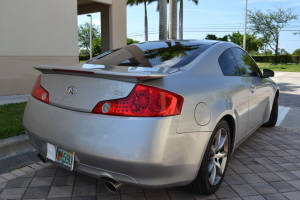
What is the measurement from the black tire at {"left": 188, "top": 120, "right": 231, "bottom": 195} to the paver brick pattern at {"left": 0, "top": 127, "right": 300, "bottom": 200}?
0.40 ft

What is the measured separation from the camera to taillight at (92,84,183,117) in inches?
84.7

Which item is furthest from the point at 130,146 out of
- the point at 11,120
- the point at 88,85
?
the point at 11,120

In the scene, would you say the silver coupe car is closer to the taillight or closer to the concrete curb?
the taillight

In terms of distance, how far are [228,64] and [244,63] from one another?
70 centimetres

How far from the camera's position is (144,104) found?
2.17 meters

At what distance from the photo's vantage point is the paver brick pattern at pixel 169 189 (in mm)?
2781

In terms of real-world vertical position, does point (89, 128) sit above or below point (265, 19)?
below

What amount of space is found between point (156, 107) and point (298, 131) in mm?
4246

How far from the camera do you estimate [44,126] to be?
2.51m

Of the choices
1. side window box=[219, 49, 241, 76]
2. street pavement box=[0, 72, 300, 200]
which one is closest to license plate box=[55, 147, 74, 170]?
street pavement box=[0, 72, 300, 200]

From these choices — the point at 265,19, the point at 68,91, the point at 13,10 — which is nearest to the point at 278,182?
the point at 68,91

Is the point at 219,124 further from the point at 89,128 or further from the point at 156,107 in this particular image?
the point at 89,128

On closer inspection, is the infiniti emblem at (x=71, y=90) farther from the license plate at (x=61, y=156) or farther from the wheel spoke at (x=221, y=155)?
the wheel spoke at (x=221, y=155)

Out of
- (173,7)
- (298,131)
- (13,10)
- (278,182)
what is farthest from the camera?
(173,7)
